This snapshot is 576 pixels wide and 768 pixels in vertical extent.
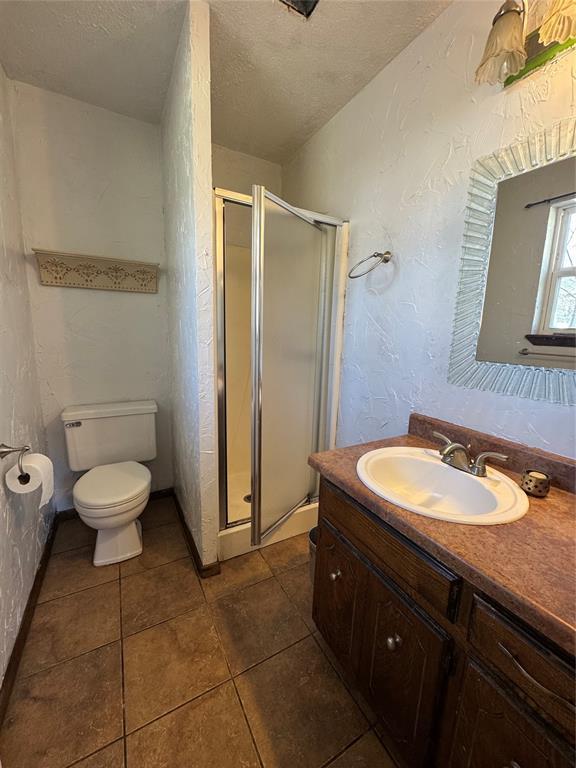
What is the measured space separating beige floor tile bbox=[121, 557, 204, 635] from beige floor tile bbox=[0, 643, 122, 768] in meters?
0.16

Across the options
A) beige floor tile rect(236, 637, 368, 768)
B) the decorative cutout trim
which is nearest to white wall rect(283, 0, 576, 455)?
beige floor tile rect(236, 637, 368, 768)

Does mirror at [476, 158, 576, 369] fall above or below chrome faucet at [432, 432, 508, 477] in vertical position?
above

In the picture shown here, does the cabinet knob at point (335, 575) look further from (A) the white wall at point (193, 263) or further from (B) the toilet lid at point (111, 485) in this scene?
(B) the toilet lid at point (111, 485)

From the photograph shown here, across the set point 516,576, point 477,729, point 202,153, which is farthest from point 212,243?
point 477,729

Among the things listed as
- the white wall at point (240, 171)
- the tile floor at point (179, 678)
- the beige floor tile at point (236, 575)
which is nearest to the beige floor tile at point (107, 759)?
the tile floor at point (179, 678)

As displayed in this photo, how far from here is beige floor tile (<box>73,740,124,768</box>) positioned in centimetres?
88

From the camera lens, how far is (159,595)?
145 centimetres

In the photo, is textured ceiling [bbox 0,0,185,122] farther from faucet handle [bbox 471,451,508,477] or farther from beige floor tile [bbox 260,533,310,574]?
beige floor tile [bbox 260,533,310,574]

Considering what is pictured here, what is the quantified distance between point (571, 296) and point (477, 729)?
1051 millimetres

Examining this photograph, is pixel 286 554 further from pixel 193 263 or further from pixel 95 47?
pixel 95 47

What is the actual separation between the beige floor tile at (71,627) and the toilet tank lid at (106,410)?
35.1 inches

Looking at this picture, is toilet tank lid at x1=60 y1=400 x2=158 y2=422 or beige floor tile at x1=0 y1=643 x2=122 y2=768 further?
toilet tank lid at x1=60 y1=400 x2=158 y2=422

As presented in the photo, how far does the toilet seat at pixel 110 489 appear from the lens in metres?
1.49

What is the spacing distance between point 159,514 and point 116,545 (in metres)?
0.42
